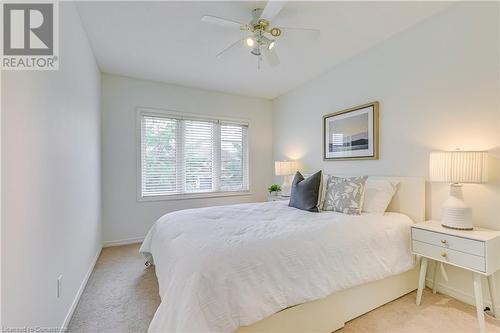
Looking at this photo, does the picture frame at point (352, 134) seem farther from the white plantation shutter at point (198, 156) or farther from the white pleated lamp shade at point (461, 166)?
the white plantation shutter at point (198, 156)

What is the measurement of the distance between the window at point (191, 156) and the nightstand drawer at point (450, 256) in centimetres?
309

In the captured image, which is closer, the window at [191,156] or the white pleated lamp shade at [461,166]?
the white pleated lamp shade at [461,166]

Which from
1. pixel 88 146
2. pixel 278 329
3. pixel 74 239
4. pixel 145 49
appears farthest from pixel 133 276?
pixel 145 49

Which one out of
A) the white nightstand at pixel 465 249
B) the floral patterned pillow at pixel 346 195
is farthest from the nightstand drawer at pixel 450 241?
Result: the floral patterned pillow at pixel 346 195

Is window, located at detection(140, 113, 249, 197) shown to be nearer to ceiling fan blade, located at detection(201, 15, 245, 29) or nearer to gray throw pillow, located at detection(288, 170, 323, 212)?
gray throw pillow, located at detection(288, 170, 323, 212)

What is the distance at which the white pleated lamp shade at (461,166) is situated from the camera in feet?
5.82

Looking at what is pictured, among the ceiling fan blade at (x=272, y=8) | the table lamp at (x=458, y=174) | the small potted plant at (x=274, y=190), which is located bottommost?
the small potted plant at (x=274, y=190)

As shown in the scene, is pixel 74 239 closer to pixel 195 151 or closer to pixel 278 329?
pixel 278 329

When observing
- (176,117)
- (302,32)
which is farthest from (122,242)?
(302,32)

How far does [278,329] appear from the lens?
4.68ft

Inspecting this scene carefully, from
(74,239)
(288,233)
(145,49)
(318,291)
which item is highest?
(145,49)

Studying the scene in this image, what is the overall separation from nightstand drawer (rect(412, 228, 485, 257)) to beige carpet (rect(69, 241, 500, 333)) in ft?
1.87

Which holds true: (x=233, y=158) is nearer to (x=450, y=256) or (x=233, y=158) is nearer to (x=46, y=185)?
(x=46, y=185)

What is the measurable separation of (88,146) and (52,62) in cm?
124
